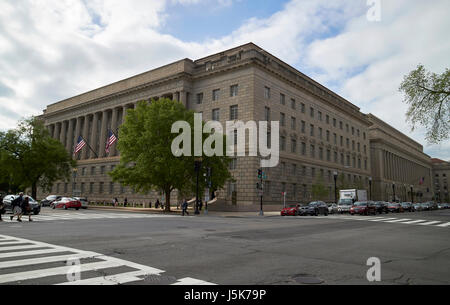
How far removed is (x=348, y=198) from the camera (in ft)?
157

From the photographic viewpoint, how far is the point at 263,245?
38.1 ft

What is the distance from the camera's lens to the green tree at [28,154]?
189ft

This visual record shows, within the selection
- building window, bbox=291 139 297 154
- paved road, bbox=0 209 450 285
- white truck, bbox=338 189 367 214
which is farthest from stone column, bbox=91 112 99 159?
paved road, bbox=0 209 450 285

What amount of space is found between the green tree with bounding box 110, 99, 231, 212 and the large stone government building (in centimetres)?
811

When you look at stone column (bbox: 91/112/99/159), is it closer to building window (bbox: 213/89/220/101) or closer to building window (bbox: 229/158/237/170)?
building window (bbox: 213/89/220/101)

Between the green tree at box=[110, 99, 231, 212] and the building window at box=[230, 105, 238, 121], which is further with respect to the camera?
the building window at box=[230, 105, 238, 121]

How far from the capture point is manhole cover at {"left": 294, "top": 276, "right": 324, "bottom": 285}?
20.6 ft

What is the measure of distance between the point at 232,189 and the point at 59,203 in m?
25.1

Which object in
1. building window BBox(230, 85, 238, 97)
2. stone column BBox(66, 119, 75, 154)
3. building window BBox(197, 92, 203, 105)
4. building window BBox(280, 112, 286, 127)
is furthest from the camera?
stone column BBox(66, 119, 75, 154)

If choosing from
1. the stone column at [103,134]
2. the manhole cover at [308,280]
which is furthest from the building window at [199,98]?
the manhole cover at [308,280]

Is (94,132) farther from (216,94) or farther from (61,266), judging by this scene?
(61,266)

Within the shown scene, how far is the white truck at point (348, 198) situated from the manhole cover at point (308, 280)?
126 feet

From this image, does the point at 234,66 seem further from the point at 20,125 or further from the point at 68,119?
the point at 68,119

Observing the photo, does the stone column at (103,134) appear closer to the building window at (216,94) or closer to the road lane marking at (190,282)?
the building window at (216,94)
